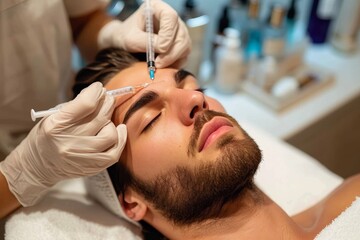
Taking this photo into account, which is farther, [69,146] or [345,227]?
[345,227]

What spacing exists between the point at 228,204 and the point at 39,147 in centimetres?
44

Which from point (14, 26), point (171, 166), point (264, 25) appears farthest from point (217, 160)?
point (264, 25)

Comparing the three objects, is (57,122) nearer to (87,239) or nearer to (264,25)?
(87,239)

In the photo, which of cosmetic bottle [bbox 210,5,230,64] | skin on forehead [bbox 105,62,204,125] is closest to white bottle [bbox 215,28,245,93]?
cosmetic bottle [bbox 210,5,230,64]

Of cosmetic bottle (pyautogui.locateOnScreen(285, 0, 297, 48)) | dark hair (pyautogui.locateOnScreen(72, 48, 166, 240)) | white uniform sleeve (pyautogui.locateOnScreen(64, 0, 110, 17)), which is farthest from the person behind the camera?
cosmetic bottle (pyautogui.locateOnScreen(285, 0, 297, 48))

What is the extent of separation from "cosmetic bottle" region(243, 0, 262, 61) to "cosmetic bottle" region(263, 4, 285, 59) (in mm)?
36

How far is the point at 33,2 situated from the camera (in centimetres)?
104

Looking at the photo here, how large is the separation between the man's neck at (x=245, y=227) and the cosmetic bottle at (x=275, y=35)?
0.86 metres

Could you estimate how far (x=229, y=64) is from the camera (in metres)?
1.62

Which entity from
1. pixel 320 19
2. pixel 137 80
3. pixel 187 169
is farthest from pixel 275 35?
pixel 187 169

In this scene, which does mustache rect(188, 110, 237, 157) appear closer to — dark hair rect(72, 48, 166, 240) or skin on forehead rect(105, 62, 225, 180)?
skin on forehead rect(105, 62, 225, 180)

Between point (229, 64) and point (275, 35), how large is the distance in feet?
0.75

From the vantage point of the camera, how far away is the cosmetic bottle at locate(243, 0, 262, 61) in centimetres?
167

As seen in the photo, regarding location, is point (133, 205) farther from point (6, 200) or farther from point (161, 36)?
point (161, 36)
